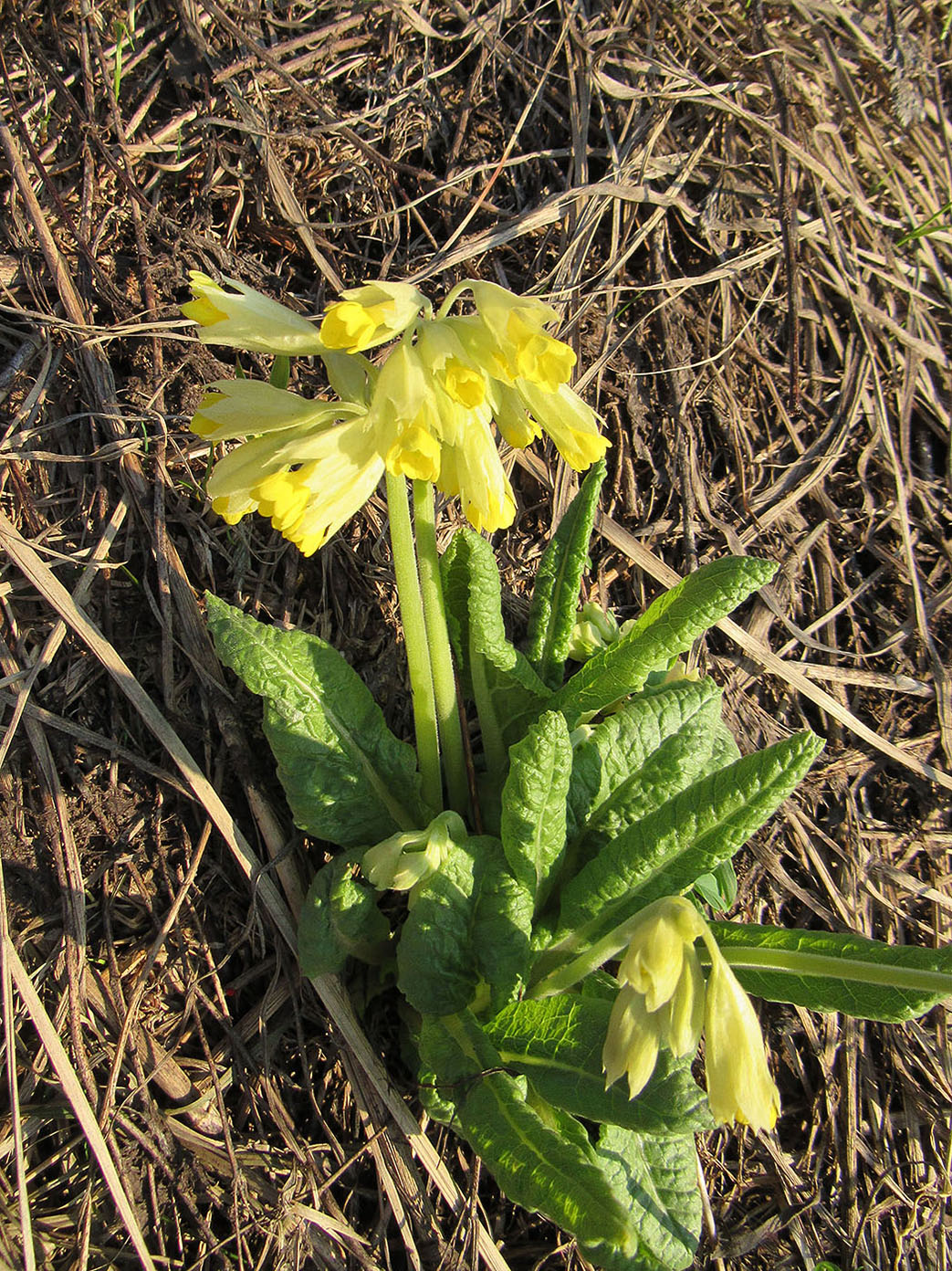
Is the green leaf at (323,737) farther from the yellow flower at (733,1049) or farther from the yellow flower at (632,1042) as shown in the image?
the yellow flower at (733,1049)

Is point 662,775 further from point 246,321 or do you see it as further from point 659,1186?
point 246,321

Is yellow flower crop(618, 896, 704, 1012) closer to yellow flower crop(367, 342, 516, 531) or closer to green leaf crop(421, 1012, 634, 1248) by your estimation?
green leaf crop(421, 1012, 634, 1248)

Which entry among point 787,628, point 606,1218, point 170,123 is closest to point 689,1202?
point 606,1218

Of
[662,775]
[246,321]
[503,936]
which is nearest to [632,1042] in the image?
[503,936]

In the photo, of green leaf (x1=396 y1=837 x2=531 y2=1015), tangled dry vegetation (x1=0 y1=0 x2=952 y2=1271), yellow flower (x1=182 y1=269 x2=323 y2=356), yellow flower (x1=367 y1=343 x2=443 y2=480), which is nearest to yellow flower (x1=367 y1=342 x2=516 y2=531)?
yellow flower (x1=367 y1=343 x2=443 y2=480)

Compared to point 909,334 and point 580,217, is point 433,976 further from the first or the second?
point 909,334
